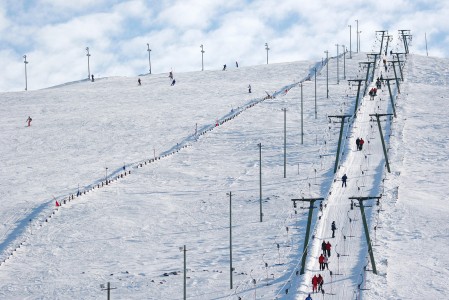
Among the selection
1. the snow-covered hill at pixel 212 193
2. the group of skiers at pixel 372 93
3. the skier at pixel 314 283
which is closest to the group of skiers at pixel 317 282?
the skier at pixel 314 283

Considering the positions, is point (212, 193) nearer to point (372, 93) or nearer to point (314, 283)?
point (314, 283)

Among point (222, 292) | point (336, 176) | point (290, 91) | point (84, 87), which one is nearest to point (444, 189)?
point (336, 176)

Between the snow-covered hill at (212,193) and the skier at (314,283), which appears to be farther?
the snow-covered hill at (212,193)

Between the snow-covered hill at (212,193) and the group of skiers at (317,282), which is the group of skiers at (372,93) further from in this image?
the group of skiers at (317,282)

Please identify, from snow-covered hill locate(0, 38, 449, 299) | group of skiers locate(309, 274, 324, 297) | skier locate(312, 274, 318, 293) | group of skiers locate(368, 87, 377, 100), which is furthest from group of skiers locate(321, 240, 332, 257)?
group of skiers locate(368, 87, 377, 100)

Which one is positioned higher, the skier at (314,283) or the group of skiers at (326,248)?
the group of skiers at (326,248)

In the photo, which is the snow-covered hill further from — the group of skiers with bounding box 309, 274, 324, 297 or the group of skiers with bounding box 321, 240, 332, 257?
the group of skiers with bounding box 321, 240, 332, 257

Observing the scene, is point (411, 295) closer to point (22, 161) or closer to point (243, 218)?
point (243, 218)

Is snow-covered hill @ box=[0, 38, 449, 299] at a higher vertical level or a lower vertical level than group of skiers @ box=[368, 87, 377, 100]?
lower
